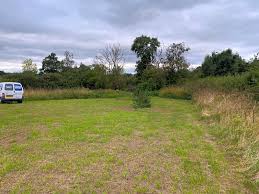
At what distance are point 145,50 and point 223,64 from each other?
10.6 meters

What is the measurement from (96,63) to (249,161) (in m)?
29.9

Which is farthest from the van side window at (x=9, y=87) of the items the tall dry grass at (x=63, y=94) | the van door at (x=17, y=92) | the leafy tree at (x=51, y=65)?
the leafy tree at (x=51, y=65)

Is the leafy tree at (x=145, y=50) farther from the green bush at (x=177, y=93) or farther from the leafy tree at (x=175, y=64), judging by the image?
the green bush at (x=177, y=93)

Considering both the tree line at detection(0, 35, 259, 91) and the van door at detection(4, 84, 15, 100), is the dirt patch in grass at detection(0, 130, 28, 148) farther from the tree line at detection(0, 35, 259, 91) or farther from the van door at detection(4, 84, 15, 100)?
the tree line at detection(0, 35, 259, 91)

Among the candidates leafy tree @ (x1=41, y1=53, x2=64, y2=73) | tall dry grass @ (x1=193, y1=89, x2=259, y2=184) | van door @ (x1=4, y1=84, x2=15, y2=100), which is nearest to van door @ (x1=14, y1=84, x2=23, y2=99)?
van door @ (x1=4, y1=84, x2=15, y2=100)

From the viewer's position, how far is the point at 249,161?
4641 millimetres

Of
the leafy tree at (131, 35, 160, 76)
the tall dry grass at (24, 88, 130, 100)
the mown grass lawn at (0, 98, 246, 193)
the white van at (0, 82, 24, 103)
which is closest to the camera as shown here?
the mown grass lawn at (0, 98, 246, 193)

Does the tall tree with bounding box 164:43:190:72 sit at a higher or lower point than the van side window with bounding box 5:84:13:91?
higher

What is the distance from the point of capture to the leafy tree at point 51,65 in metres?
50.5

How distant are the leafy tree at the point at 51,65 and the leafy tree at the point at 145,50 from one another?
20.6 meters

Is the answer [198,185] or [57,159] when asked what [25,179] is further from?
[198,185]

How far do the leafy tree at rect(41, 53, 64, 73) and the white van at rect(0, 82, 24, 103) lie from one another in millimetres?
33955

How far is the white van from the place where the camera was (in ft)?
53.6

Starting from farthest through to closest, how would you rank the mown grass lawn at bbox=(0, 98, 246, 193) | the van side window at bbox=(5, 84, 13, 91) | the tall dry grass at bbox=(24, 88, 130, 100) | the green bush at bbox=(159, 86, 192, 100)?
the green bush at bbox=(159, 86, 192, 100) → the tall dry grass at bbox=(24, 88, 130, 100) → the van side window at bbox=(5, 84, 13, 91) → the mown grass lawn at bbox=(0, 98, 246, 193)
